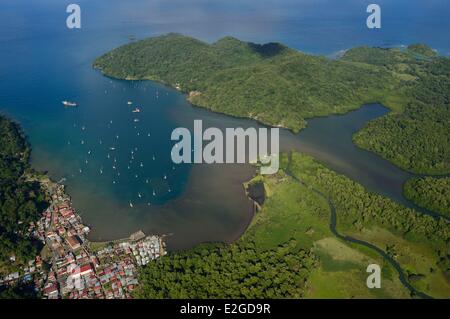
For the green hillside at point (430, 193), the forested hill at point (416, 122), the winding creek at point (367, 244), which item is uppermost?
the forested hill at point (416, 122)

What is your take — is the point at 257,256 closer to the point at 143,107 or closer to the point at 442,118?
the point at 143,107

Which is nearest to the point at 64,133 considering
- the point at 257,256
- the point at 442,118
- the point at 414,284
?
the point at 257,256

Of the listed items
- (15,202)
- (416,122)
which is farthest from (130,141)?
(416,122)

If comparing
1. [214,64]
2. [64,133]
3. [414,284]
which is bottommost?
[414,284]

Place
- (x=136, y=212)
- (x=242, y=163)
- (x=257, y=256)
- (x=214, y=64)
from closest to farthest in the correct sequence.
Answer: (x=257, y=256) < (x=136, y=212) < (x=242, y=163) < (x=214, y=64)

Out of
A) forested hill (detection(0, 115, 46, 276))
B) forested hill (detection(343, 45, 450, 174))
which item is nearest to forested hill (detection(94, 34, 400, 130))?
forested hill (detection(343, 45, 450, 174))

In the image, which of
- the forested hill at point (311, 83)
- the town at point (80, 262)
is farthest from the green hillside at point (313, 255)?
the forested hill at point (311, 83)

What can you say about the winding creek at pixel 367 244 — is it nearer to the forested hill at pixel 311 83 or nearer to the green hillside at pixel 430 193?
the green hillside at pixel 430 193
